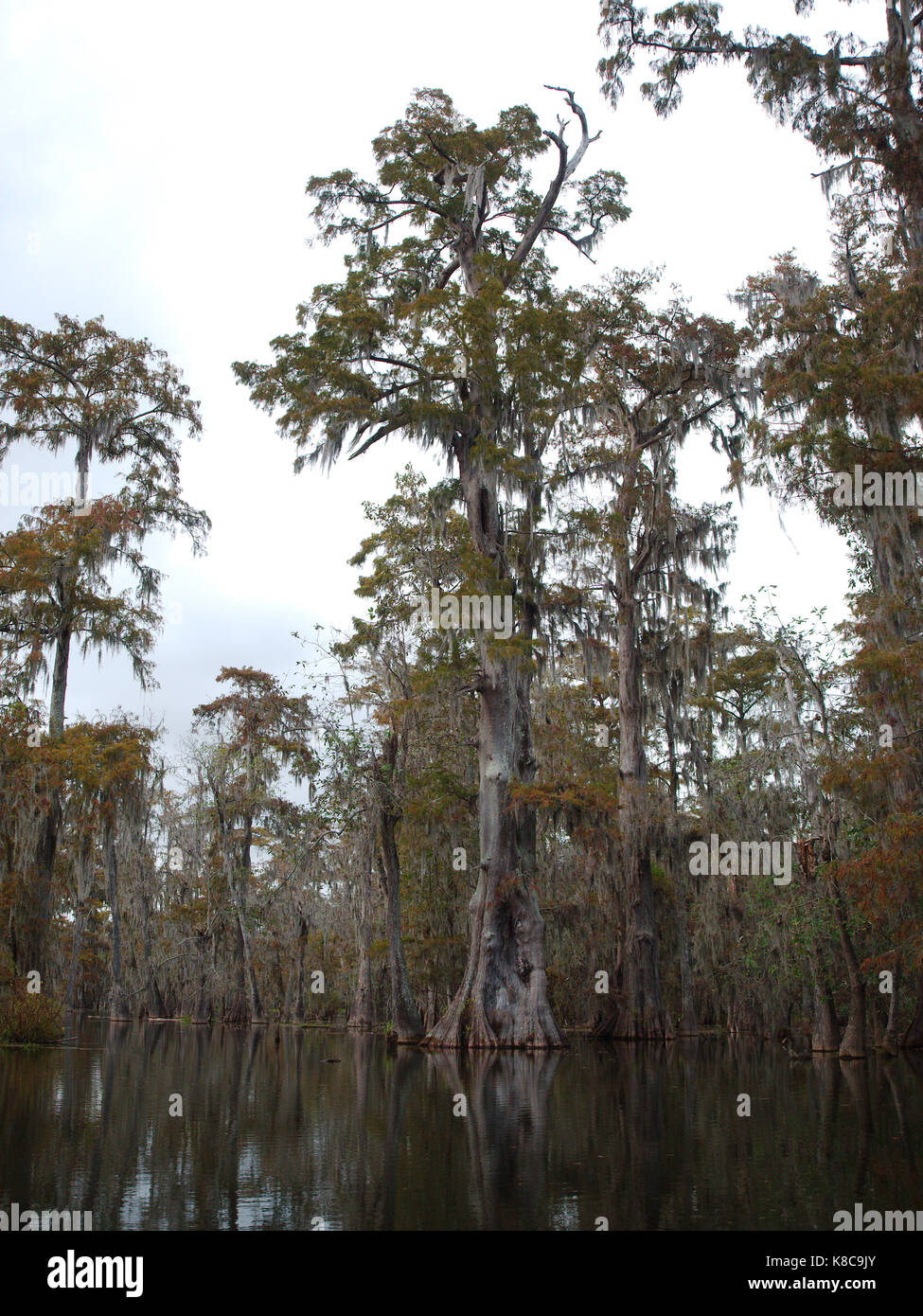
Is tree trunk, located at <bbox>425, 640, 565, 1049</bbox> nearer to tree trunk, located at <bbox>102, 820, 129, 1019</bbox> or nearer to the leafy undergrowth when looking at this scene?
the leafy undergrowth

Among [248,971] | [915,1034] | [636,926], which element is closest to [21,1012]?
[636,926]

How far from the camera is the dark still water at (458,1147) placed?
4770mm

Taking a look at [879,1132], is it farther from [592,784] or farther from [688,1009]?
[688,1009]

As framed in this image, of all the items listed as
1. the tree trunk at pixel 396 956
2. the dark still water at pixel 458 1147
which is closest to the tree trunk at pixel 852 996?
the dark still water at pixel 458 1147

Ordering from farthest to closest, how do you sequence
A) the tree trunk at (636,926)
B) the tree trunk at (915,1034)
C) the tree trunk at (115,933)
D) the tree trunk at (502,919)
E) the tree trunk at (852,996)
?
1. the tree trunk at (115,933)
2. the tree trunk at (636,926)
3. the tree trunk at (502,919)
4. the tree trunk at (915,1034)
5. the tree trunk at (852,996)

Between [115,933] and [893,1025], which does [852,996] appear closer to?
[893,1025]

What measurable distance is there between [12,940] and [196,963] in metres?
22.5

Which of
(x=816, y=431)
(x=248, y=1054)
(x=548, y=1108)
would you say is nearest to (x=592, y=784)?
(x=248, y=1054)

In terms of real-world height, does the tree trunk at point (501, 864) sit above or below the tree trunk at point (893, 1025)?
above

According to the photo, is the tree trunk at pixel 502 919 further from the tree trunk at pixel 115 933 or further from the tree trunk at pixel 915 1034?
the tree trunk at pixel 115 933

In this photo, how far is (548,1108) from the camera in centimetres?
897

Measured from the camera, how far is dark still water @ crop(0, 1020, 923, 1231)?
4770mm
